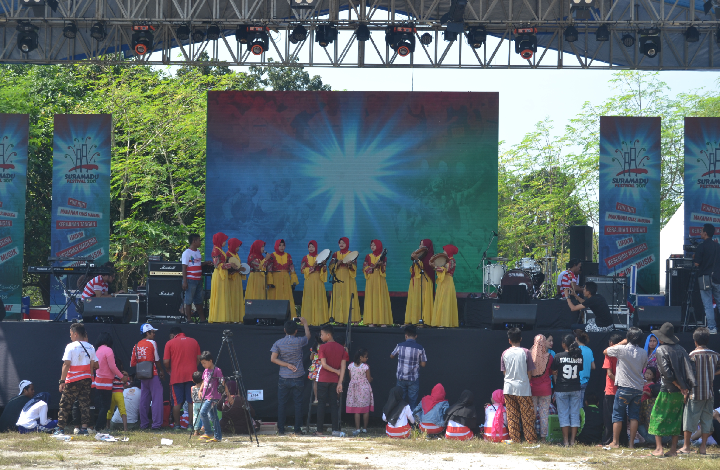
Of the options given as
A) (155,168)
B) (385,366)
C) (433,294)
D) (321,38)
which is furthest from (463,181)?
(155,168)

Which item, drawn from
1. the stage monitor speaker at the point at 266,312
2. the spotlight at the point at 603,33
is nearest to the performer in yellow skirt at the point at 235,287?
the stage monitor speaker at the point at 266,312

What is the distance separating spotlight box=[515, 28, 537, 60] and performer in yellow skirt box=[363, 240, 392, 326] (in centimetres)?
387

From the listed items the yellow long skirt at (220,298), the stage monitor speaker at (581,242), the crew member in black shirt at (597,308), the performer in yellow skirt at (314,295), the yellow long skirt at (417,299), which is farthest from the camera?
the stage monitor speaker at (581,242)

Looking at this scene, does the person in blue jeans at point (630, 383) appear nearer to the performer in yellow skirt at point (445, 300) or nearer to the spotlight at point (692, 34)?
the performer in yellow skirt at point (445, 300)

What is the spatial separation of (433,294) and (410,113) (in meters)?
3.83

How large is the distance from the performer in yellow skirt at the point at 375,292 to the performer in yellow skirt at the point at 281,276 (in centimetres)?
126

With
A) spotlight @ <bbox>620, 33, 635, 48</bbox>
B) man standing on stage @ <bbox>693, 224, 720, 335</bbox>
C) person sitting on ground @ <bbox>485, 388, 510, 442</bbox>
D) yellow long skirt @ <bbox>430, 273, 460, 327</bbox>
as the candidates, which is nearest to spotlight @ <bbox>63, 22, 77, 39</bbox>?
yellow long skirt @ <bbox>430, 273, 460, 327</bbox>

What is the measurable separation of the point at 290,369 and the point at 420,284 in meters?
3.20

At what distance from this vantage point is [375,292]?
1310 cm

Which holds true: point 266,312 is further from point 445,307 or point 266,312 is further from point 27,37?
point 27,37

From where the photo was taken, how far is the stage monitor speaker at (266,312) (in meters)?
11.5

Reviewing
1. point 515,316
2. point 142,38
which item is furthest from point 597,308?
point 142,38

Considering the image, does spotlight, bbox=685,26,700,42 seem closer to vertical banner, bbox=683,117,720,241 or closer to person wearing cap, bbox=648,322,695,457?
vertical banner, bbox=683,117,720,241

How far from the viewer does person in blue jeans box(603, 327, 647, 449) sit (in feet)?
30.2
